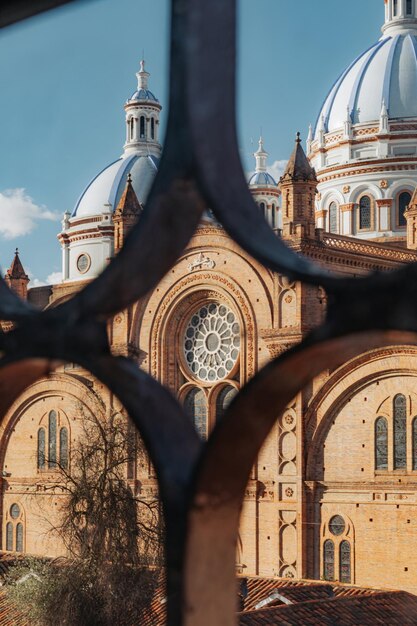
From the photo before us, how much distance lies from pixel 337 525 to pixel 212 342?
5.80m

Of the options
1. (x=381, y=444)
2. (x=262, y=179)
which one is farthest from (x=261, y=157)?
(x=381, y=444)

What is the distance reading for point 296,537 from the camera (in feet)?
84.0

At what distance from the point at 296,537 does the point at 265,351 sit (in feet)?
13.7

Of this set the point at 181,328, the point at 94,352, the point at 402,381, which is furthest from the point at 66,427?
the point at 94,352

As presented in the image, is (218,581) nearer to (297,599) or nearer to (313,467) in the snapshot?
(297,599)

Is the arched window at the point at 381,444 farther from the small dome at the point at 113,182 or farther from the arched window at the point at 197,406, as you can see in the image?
the small dome at the point at 113,182

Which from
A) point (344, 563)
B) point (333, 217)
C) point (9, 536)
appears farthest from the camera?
point (333, 217)

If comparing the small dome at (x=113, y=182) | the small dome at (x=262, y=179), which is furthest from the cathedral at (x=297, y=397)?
the small dome at (x=113, y=182)

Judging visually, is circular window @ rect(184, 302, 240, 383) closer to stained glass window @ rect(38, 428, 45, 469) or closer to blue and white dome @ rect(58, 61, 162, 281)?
stained glass window @ rect(38, 428, 45, 469)

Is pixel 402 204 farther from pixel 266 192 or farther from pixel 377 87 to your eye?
pixel 266 192

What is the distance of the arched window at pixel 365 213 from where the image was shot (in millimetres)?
37906

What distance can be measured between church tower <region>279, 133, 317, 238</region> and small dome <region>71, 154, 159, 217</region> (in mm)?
18412

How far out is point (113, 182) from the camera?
155 feet

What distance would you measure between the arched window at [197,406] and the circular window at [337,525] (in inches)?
182
